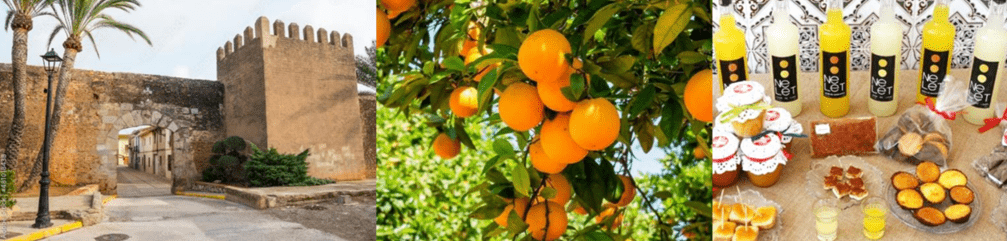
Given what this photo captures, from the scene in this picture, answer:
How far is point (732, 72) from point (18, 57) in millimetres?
1465

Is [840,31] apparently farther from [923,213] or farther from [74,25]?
[74,25]

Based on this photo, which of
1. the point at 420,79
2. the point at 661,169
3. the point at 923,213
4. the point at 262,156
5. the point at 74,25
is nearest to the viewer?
the point at 923,213

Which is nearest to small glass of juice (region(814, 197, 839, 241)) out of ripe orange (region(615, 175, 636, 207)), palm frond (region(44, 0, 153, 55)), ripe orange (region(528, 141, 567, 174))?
ripe orange (region(615, 175, 636, 207))

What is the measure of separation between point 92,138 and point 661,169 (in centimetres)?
142

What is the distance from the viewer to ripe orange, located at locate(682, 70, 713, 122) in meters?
0.83

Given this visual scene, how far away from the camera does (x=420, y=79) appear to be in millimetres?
1083

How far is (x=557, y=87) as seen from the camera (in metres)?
0.78

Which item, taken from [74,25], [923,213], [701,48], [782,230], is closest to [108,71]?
[74,25]

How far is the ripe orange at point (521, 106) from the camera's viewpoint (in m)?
0.80

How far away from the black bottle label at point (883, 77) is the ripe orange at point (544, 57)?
1.67 ft

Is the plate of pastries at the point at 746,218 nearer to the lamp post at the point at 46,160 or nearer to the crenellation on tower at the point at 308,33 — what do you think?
the crenellation on tower at the point at 308,33

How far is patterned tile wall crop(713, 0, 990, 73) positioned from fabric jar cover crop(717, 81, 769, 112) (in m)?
0.03

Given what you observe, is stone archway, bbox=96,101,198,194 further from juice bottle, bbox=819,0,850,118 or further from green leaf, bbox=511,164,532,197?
juice bottle, bbox=819,0,850,118

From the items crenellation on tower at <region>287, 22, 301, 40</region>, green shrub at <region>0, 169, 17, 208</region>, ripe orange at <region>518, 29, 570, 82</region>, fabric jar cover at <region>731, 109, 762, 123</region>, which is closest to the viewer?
ripe orange at <region>518, 29, 570, 82</region>
